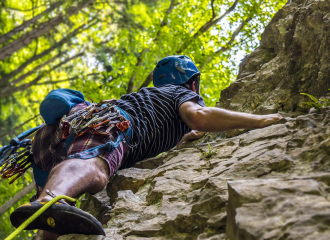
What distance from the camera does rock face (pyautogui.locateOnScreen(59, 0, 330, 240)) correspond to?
→ 167cm

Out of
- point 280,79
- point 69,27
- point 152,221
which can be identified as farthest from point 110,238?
point 69,27

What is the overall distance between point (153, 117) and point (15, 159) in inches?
65.6

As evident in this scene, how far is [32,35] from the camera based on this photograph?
388 inches

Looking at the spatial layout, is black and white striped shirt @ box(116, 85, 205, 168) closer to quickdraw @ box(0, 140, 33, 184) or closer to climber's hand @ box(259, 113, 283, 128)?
climber's hand @ box(259, 113, 283, 128)

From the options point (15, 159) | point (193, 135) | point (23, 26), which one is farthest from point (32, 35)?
point (193, 135)

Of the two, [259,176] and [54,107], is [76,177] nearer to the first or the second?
[54,107]

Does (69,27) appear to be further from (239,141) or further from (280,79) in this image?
(239,141)

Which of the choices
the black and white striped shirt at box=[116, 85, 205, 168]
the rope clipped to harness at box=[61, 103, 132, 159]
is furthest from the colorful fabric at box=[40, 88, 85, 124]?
the black and white striped shirt at box=[116, 85, 205, 168]

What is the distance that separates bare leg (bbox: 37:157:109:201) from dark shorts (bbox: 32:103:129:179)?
144 mm

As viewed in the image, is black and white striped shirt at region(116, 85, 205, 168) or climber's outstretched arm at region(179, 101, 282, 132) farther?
black and white striped shirt at region(116, 85, 205, 168)

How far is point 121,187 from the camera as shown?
12.3 feet

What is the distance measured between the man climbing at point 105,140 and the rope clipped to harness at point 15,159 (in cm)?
17

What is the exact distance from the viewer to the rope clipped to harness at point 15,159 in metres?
3.81

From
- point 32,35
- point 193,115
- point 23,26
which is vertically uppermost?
point 23,26
